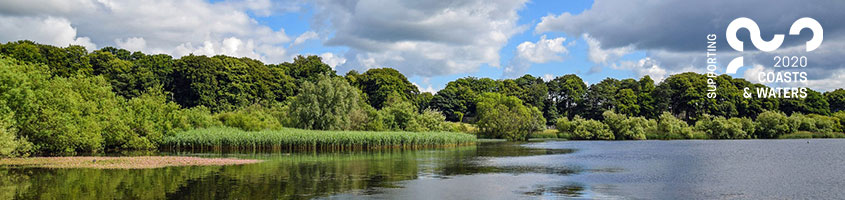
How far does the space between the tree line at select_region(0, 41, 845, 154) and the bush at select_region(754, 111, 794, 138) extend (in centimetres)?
856

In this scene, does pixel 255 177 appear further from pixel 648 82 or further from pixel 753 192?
pixel 648 82

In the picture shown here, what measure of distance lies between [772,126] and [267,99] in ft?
274

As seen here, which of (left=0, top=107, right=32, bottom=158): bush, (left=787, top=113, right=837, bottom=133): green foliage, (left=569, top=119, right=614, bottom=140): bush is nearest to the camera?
(left=0, top=107, right=32, bottom=158): bush

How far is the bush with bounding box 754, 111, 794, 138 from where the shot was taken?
9488 cm

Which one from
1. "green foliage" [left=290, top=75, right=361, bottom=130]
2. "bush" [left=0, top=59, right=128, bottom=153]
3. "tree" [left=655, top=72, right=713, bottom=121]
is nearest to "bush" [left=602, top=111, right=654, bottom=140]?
"tree" [left=655, top=72, right=713, bottom=121]

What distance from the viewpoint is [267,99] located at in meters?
93.4

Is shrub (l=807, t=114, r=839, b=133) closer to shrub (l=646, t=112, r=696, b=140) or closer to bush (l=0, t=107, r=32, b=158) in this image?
shrub (l=646, t=112, r=696, b=140)

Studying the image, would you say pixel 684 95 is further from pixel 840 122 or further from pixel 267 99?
pixel 267 99

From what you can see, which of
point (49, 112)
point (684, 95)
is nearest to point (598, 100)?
point (684, 95)

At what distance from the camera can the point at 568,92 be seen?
131m

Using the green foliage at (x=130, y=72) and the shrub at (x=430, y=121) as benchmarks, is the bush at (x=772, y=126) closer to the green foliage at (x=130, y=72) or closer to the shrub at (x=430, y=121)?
the shrub at (x=430, y=121)

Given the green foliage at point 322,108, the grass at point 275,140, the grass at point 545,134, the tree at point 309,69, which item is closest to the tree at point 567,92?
the grass at point 545,134

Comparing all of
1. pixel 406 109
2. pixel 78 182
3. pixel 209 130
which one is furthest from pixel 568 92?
pixel 78 182

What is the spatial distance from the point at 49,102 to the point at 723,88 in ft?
382
